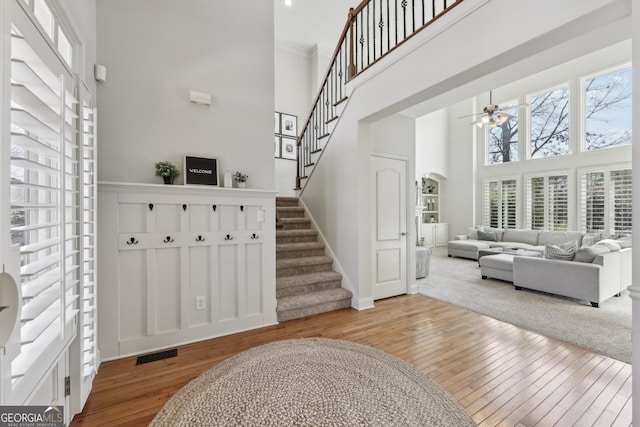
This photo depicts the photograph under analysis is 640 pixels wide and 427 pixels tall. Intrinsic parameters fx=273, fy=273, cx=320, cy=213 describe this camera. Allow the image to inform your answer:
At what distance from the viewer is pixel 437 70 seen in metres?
2.47

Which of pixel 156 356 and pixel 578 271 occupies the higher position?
pixel 578 271

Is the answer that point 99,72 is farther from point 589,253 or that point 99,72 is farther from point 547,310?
point 589,253

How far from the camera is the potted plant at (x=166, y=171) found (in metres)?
2.51

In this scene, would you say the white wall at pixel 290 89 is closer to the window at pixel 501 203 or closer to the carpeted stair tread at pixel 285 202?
the carpeted stair tread at pixel 285 202

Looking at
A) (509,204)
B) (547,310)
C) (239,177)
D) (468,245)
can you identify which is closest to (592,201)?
(509,204)

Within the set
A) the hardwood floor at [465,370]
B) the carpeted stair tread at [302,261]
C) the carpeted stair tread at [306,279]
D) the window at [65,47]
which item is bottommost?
the hardwood floor at [465,370]

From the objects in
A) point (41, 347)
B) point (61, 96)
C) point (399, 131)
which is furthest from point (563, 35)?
point (41, 347)

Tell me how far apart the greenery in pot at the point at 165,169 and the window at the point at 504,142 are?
848 centimetres

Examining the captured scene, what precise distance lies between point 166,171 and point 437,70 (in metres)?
2.64

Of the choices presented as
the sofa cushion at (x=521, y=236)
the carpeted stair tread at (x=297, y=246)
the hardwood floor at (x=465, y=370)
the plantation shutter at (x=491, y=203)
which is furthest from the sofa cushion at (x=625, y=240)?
the carpeted stair tread at (x=297, y=246)

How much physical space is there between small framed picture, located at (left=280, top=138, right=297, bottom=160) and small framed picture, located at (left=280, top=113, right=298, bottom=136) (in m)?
0.17

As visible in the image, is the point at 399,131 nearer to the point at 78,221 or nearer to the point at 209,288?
the point at 209,288

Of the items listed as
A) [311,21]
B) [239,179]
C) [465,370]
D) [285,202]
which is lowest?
[465,370]

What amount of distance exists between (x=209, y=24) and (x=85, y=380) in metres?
3.27
